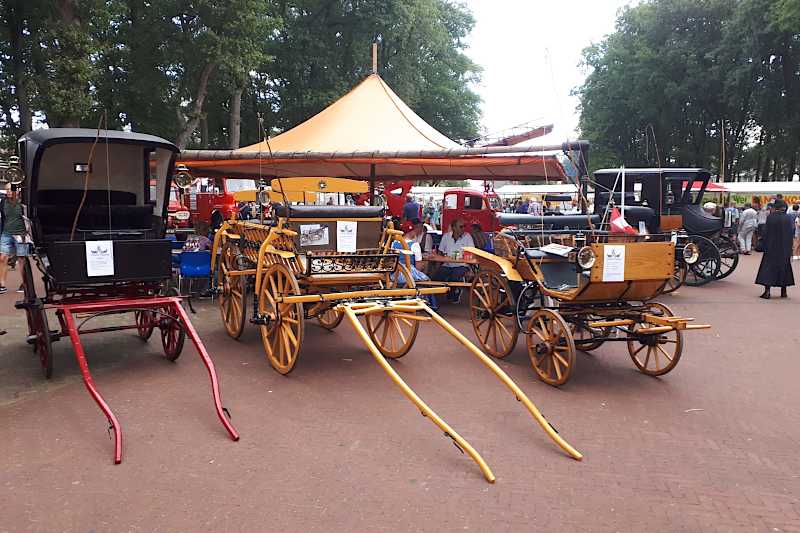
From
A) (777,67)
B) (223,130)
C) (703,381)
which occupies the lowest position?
(703,381)

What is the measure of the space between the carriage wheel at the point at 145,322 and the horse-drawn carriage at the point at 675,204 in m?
8.48

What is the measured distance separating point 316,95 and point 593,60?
17467 mm

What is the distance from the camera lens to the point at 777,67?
27047 millimetres

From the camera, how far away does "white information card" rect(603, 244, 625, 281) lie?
518cm

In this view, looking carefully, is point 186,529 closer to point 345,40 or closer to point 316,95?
point 316,95

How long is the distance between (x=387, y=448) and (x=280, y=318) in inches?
80.3

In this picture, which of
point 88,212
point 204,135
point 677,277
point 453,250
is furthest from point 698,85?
point 88,212

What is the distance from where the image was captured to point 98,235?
5.66 m

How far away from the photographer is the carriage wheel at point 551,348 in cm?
527

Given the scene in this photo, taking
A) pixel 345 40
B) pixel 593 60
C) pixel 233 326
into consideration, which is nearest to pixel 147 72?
pixel 345 40

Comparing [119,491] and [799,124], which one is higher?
[799,124]

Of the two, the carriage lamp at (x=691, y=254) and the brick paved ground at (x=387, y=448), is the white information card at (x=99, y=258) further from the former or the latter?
the carriage lamp at (x=691, y=254)

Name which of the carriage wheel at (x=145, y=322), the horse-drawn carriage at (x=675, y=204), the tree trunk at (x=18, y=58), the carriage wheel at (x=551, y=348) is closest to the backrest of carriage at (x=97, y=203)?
the carriage wheel at (x=145, y=322)

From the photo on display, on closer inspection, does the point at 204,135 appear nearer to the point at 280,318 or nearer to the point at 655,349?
the point at 280,318
